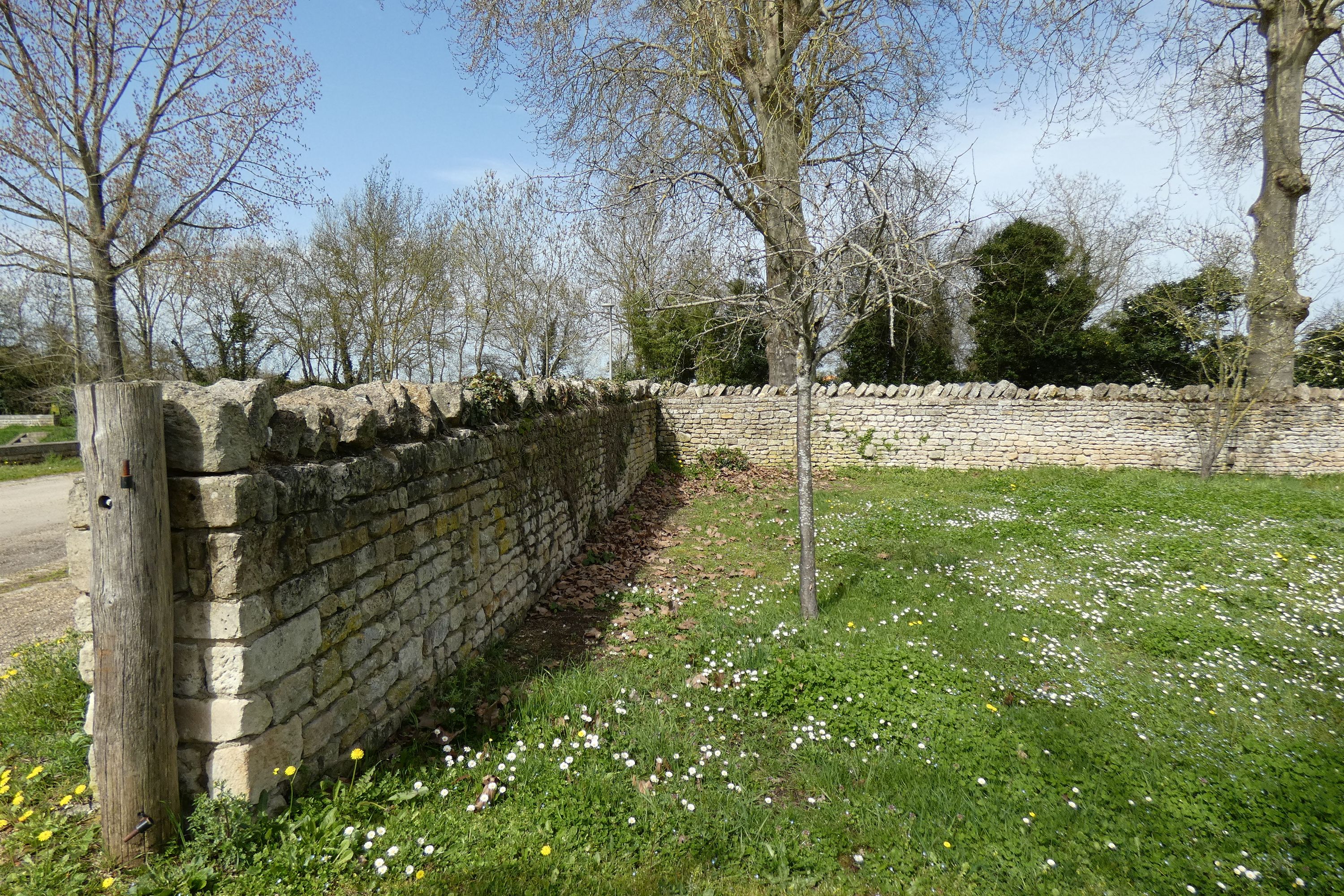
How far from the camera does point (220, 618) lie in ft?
7.55

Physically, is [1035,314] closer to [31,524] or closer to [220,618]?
[220,618]

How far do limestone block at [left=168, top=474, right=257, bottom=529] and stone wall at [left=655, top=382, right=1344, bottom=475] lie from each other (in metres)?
11.1

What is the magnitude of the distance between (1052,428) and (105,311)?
62.0ft

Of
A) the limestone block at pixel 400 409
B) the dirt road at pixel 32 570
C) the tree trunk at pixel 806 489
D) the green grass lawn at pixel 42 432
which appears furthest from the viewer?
the green grass lawn at pixel 42 432

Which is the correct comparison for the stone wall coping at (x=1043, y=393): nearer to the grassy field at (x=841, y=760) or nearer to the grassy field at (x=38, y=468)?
the grassy field at (x=841, y=760)

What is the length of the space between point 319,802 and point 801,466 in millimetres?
3966

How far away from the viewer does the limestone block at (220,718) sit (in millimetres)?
2322

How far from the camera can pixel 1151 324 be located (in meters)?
17.2

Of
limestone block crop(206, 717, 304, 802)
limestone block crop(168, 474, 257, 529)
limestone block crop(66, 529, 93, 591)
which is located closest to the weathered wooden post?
limestone block crop(168, 474, 257, 529)

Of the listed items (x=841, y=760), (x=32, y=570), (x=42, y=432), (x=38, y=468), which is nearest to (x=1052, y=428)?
(x=841, y=760)

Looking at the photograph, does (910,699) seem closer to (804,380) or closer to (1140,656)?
(1140,656)

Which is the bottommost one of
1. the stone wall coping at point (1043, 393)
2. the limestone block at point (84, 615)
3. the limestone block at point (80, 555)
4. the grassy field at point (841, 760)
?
the grassy field at point (841, 760)

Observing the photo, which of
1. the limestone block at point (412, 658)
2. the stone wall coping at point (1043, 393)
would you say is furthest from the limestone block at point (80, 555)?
the stone wall coping at point (1043, 393)

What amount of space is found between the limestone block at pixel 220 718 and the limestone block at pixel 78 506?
2.76ft
